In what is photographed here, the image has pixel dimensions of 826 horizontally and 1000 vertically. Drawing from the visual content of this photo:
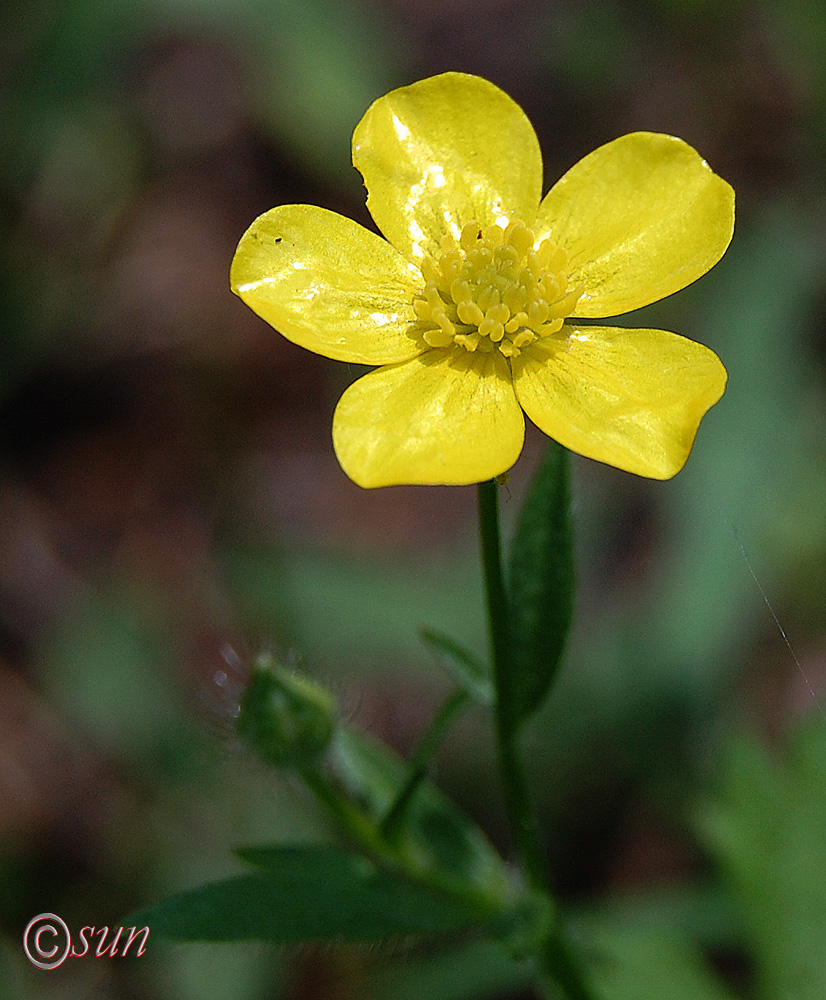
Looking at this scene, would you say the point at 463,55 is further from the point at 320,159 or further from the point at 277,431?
the point at 277,431

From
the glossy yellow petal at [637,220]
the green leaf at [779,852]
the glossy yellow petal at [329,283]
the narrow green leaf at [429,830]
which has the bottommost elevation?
the green leaf at [779,852]

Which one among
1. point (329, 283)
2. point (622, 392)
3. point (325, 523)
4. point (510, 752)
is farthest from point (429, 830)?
point (325, 523)

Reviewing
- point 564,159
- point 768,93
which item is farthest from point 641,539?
point 768,93

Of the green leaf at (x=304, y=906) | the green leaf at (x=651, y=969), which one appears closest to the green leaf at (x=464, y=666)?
the green leaf at (x=304, y=906)

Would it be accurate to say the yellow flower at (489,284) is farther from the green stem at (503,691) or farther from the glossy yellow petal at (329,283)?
the green stem at (503,691)

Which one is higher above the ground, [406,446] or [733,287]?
[406,446]
